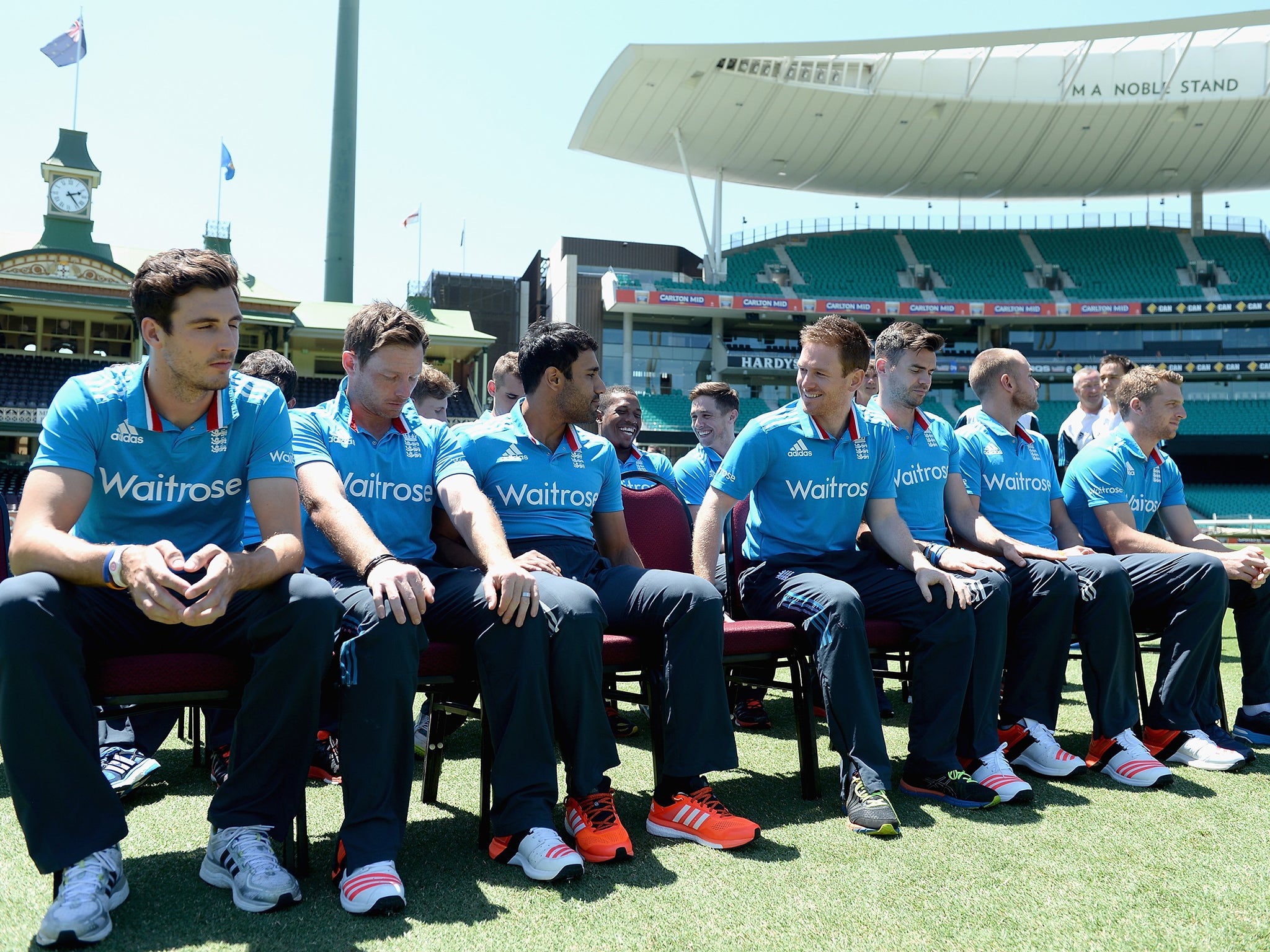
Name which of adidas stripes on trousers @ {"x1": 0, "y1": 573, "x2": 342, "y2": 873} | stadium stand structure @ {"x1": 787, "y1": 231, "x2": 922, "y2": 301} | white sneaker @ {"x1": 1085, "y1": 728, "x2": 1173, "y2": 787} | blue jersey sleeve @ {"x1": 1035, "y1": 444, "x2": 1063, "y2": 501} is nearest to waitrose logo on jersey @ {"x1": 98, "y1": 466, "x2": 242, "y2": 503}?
adidas stripes on trousers @ {"x1": 0, "y1": 573, "x2": 342, "y2": 873}

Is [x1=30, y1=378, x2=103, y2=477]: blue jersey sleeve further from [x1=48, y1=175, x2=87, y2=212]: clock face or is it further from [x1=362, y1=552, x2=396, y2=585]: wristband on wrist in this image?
[x1=48, y1=175, x2=87, y2=212]: clock face

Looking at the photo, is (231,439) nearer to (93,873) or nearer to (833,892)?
(93,873)

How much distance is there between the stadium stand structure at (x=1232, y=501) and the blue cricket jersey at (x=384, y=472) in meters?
31.7

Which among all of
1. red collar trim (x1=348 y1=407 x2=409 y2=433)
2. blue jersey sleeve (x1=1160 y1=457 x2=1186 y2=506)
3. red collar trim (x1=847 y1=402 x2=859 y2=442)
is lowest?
blue jersey sleeve (x1=1160 y1=457 x2=1186 y2=506)

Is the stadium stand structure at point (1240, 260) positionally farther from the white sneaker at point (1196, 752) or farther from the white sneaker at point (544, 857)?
the white sneaker at point (544, 857)

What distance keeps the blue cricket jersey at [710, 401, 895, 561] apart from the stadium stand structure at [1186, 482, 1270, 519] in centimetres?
3026

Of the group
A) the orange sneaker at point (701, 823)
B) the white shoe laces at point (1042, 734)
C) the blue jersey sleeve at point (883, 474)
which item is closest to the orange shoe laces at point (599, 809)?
the orange sneaker at point (701, 823)

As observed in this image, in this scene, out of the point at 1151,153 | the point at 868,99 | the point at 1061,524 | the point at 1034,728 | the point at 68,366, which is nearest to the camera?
the point at 1034,728

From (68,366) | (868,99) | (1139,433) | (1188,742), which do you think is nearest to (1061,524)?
(1139,433)

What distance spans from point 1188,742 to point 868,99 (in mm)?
30300

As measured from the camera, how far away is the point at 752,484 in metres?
3.72

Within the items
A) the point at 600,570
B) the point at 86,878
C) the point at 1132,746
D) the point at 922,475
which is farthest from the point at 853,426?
the point at 86,878

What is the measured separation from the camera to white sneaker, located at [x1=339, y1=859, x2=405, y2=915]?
2199 mm

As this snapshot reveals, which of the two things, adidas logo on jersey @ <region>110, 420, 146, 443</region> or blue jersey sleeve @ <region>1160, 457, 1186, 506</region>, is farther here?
blue jersey sleeve @ <region>1160, 457, 1186, 506</region>
